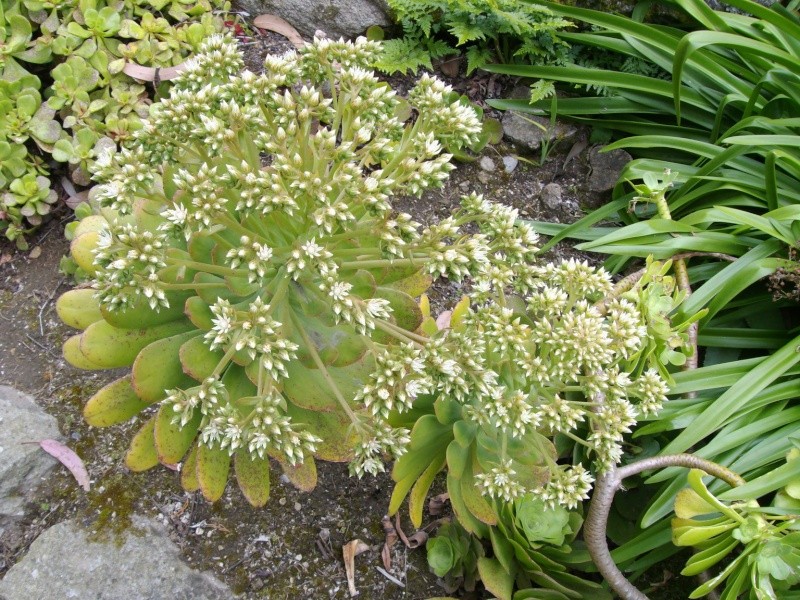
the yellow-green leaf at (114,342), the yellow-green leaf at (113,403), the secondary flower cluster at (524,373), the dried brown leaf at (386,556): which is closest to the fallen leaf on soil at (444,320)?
the secondary flower cluster at (524,373)

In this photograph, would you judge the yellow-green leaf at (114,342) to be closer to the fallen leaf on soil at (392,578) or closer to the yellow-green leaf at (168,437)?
the yellow-green leaf at (168,437)

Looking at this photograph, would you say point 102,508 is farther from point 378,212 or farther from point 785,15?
point 785,15

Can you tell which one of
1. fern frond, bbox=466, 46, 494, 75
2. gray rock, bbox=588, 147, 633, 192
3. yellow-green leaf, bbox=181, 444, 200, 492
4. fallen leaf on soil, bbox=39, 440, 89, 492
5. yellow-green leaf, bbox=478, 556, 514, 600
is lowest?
fallen leaf on soil, bbox=39, 440, 89, 492

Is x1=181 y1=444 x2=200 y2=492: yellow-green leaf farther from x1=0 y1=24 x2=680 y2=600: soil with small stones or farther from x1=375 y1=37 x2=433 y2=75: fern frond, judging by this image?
x1=375 y1=37 x2=433 y2=75: fern frond

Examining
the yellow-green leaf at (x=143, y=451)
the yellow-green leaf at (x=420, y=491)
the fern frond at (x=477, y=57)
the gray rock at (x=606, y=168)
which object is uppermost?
the fern frond at (x=477, y=57)

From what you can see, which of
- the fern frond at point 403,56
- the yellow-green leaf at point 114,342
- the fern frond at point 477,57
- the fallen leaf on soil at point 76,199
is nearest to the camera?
the yellow-green leaf at point 114,342

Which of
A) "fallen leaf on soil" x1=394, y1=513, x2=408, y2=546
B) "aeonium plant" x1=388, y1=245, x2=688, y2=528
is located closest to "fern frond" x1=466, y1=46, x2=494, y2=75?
"aeonium plant" x1=388, y1=245, x2=688, y2=528

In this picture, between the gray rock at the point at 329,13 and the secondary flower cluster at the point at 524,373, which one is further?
the gray rock at the point at 329,13

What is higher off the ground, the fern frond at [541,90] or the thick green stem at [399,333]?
the fern frond at [541,90]
